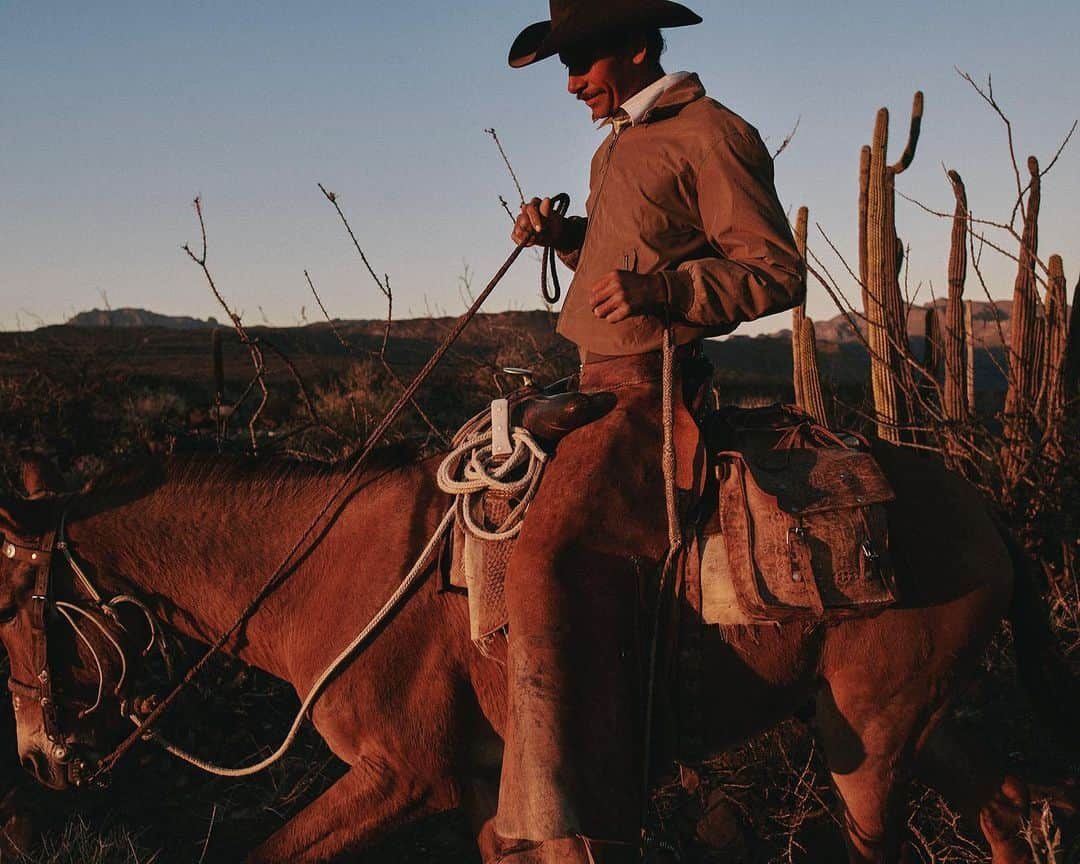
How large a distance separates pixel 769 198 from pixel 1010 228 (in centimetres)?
326

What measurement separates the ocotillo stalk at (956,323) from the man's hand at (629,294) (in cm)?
466

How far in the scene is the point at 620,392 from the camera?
284 centimetres

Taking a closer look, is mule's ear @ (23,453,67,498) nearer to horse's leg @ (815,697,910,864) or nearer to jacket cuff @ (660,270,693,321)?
jacket cuff @ (660,270,693,321)

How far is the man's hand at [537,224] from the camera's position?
3209mm

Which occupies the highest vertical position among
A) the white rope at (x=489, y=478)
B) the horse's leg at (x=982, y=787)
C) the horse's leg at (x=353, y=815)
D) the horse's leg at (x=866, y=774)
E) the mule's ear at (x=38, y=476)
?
the mule's ear at (x=38, y=476)

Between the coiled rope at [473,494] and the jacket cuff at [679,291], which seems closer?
the jacket cuff at [679,291]

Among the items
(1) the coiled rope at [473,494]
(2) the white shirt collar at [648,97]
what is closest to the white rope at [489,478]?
(1) the coiled rope at [473,494]

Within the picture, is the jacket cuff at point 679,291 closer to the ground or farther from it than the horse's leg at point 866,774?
farther from it

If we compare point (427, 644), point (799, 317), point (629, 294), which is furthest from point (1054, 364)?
point (427, 644)

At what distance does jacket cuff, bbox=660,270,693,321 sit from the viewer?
2.53 meters

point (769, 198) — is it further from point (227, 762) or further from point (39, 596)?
point (227, 762)

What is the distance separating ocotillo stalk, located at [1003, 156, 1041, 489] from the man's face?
401 centimetres

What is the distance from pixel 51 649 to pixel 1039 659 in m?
3.51

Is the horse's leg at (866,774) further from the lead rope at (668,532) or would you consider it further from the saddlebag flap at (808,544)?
the lead rope at (668,532)
